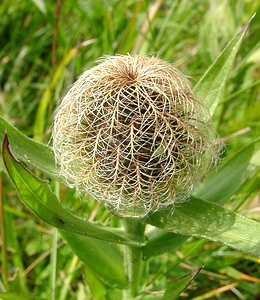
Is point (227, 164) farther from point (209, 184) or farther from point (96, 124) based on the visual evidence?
point (96, 124)

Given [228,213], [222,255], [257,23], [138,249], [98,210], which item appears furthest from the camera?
[257,23]

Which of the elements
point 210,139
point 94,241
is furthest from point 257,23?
point 94,241

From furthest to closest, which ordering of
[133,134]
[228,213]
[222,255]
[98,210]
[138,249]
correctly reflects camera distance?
[222,255] < [98,210] < [138,249] < [228,213] < [133,134]

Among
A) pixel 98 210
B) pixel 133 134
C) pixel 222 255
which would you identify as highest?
pixel 133 134

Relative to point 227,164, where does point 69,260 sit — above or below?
below

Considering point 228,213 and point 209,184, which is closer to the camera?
point 228,213

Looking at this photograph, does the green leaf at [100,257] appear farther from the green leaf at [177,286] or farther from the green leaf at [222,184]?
the green leaf at [177,286]

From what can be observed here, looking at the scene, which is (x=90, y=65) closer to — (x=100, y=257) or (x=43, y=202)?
(x=100, y=257)
